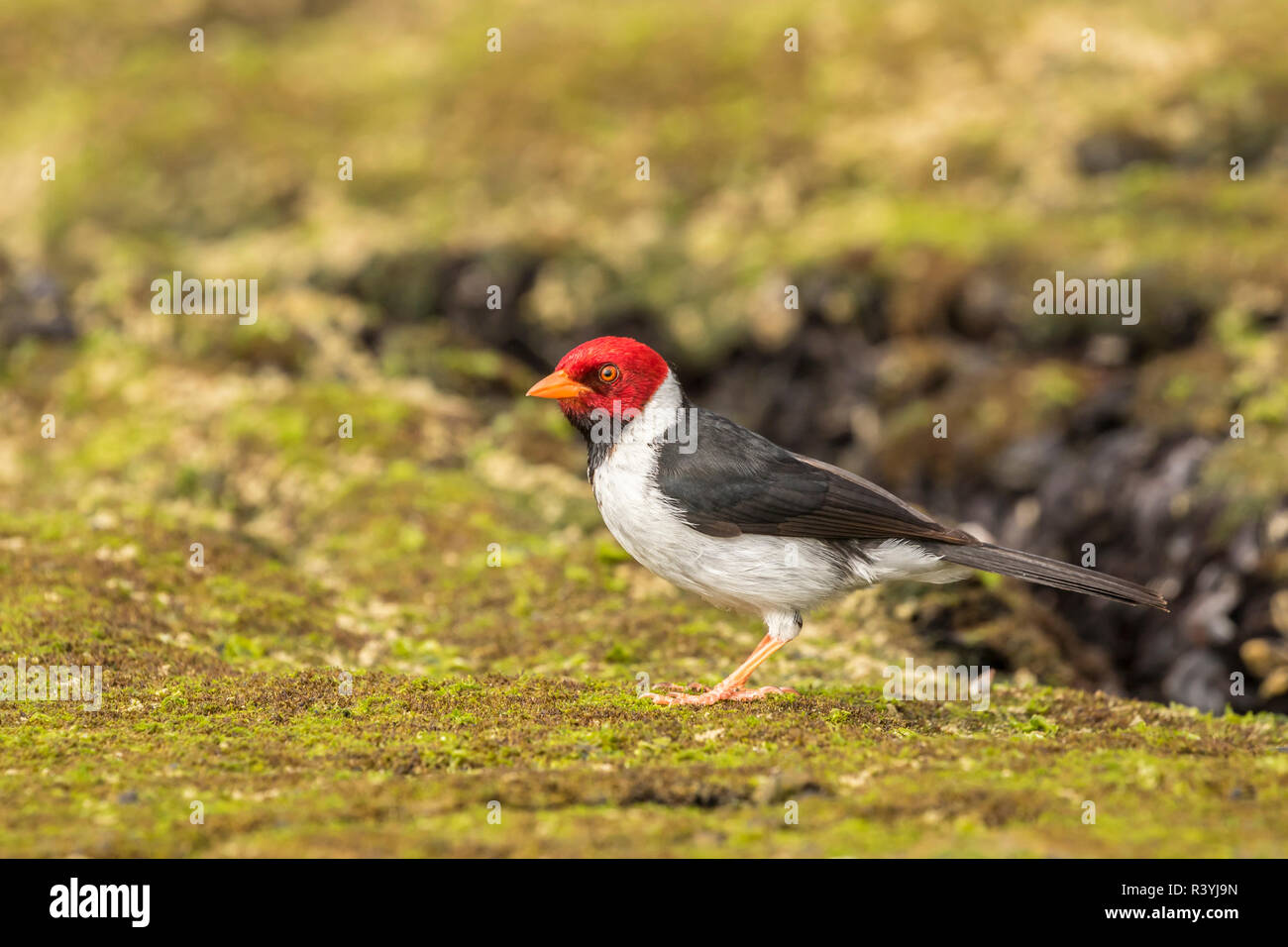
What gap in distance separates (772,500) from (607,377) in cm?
124

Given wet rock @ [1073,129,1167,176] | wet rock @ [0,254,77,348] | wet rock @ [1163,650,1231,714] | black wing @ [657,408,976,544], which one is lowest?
wet rock @ [1163,650,1231,714]

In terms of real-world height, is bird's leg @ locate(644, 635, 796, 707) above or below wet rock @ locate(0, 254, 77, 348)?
below

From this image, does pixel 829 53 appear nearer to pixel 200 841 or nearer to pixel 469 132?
pixel 469 132

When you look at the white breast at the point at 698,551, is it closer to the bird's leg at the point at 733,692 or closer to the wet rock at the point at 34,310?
the bird's leg at the point at 733,692

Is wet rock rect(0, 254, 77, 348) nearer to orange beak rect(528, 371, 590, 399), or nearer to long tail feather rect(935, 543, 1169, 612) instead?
orange beak rect(528, 371, 590, 399)

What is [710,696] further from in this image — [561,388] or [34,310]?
[34,310]

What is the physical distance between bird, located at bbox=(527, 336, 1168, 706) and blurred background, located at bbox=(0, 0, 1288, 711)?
4.76ft

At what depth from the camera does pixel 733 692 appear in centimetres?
754

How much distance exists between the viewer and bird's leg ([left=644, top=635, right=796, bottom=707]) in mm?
7348

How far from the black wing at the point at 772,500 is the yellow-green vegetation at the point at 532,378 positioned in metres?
1.06

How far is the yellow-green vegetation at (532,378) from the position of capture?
19.4 feet

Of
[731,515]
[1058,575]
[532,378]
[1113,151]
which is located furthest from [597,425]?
[1113,151]

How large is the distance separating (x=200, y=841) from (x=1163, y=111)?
668 inches

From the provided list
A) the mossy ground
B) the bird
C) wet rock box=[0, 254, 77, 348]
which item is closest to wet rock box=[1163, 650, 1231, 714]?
the mossy ground
